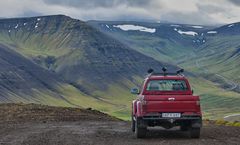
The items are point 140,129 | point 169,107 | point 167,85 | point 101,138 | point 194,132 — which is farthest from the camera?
point 167,85

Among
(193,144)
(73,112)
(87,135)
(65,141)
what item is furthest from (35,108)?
(193,144)

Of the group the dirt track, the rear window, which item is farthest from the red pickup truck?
the dirt track

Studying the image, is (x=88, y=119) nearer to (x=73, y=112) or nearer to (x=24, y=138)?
(x=73, y=112)

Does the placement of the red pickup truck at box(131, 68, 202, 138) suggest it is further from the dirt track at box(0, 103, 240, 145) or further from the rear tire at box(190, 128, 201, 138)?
the dirt track at box(0, 103, 240, 145)

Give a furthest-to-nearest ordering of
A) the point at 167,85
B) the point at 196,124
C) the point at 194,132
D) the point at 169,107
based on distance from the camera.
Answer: the point at 167,85, the point at 194,132, the point at 196,124, the point at 169,107

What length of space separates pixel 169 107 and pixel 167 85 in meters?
1.40

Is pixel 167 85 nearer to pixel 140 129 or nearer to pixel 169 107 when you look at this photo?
pixel 169 107

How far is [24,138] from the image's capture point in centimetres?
2169

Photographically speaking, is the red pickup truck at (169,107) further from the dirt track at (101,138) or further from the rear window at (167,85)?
the dirt track at (101,138)

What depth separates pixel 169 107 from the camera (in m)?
20.8

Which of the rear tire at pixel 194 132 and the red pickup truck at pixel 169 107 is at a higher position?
the red pickup truck at pixel 169 107

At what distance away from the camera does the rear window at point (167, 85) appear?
21.6 m

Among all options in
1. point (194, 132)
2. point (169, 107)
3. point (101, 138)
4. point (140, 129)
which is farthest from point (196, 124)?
point (101, 138)

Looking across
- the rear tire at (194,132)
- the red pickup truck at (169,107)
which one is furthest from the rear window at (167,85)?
the rear tire at (194,132)
